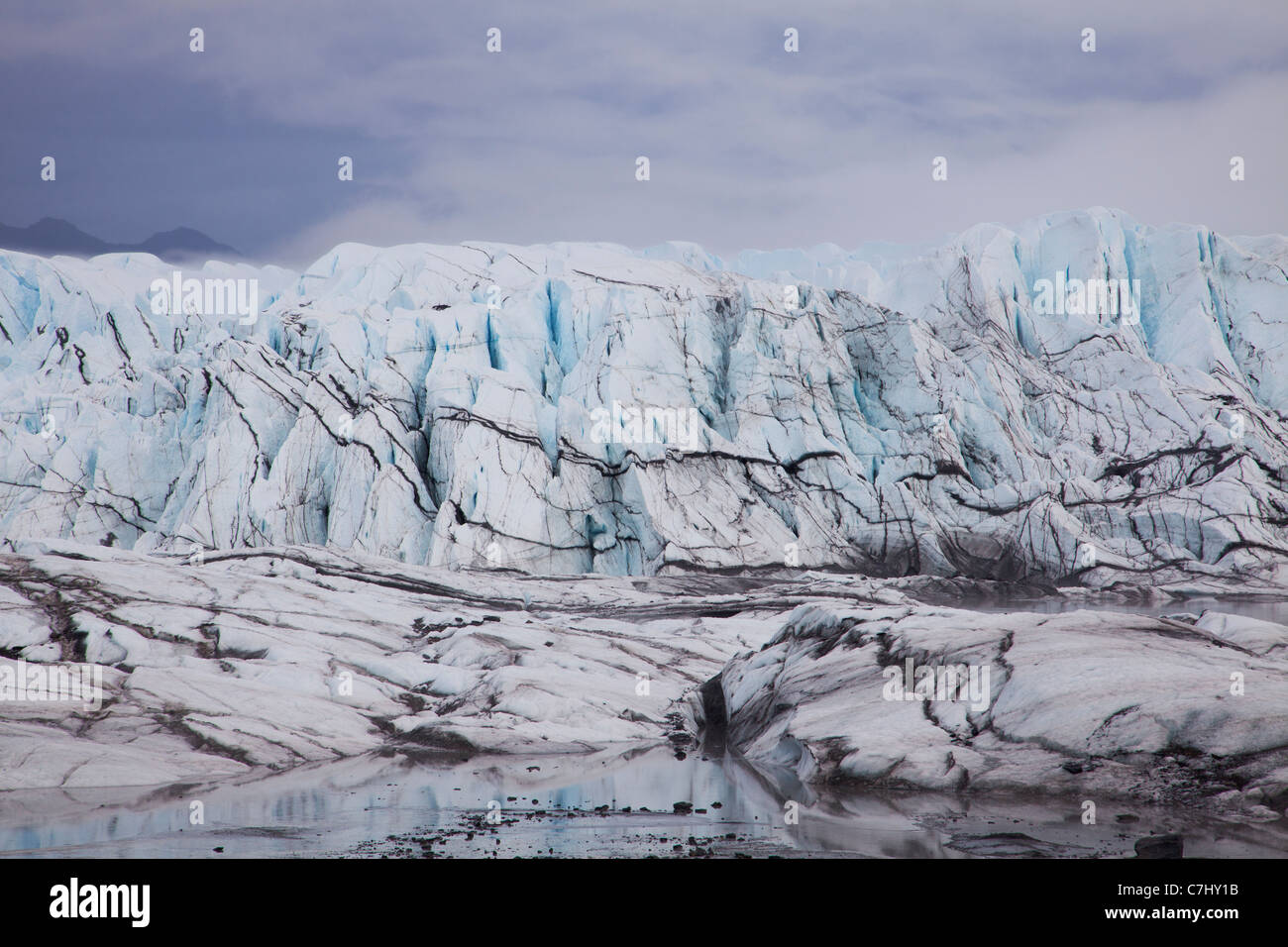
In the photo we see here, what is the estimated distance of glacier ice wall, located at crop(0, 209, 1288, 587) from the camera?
23.1m

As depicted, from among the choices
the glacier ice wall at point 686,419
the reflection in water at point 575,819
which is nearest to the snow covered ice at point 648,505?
the glacier ice wall at point 686,419

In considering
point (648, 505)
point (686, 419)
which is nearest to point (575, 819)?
point (648, 505)

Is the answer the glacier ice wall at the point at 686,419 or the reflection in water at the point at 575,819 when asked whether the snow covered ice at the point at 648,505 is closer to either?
the glacier ice wall at the point at 686,419

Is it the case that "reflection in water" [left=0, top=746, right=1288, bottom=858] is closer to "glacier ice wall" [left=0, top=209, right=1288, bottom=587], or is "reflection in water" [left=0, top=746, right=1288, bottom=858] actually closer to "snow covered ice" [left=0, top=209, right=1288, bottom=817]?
"snow covered ice" [left=0, top=209, right=1288, bottom=817]

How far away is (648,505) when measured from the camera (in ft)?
74.9

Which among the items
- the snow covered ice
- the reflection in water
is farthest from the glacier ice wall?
the reflection in water

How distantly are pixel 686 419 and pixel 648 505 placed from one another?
3.27 meters

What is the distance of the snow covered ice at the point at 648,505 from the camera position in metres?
9.55

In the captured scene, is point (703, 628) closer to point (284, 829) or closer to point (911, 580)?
point (911, 580)

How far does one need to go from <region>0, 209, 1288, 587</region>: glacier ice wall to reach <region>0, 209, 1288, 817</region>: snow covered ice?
0.35ft

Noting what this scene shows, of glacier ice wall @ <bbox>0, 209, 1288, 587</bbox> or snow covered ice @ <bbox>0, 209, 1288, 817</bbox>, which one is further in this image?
glacier ice wall @ <bbox>0, 209, 1288, 587</bbox>
